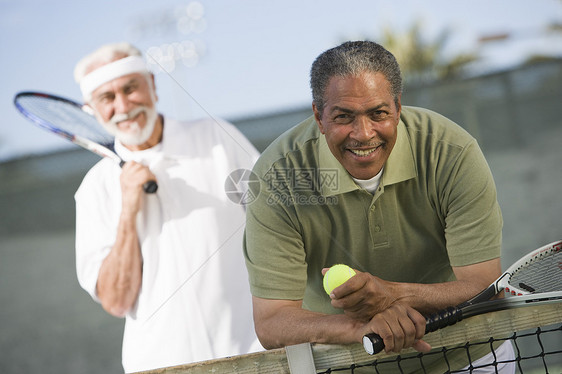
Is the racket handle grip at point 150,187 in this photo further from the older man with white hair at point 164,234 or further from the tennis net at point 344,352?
the tennis net at point 344,352

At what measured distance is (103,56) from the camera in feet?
5.41

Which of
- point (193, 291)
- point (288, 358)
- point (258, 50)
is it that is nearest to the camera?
point (288, 358)

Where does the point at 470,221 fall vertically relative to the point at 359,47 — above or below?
below

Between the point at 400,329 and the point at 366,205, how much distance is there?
1.00ft

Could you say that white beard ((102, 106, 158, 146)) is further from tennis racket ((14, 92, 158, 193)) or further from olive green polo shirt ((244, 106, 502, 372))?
olive green polo shirt ((244, 106, 502, 372))

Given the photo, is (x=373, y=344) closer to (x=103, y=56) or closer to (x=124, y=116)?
(x=124, y=116)

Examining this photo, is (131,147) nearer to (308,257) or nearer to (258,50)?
(258,50)

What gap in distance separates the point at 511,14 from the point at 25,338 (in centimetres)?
178

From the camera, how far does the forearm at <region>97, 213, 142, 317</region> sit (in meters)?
1.49

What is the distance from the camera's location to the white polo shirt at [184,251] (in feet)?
4.99

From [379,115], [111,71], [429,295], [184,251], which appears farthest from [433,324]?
[111,71]

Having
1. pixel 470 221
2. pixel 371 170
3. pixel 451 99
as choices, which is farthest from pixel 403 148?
pixel 451 99

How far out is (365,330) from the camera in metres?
1.00

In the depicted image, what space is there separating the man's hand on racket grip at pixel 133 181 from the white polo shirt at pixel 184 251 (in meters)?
0.02
